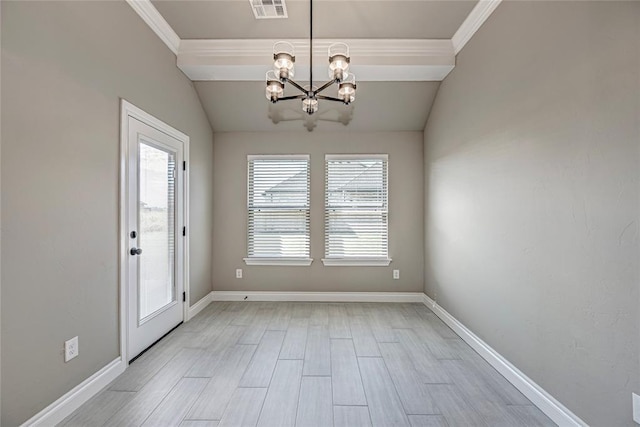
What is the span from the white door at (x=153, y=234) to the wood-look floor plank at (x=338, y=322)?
1733 mm

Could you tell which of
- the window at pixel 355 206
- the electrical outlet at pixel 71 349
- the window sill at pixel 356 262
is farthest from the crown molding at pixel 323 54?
the electrical outlet at pixel 71 349

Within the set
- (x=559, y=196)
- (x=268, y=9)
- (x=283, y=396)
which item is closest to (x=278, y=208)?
(x=268, y=9)

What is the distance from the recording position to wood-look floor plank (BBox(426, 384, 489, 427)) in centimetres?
177

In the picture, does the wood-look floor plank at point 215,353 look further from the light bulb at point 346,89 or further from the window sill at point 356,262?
the light bulb at point 346,89

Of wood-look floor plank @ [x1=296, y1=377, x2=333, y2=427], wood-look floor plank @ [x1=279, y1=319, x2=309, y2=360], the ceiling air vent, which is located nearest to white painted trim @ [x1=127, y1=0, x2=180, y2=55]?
the ceiling air vent

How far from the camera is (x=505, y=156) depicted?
229 cm

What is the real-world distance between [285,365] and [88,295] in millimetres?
1551

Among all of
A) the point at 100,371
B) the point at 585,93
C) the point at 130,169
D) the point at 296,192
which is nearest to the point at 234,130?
the point at 296,192

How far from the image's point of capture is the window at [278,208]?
13.9 feet

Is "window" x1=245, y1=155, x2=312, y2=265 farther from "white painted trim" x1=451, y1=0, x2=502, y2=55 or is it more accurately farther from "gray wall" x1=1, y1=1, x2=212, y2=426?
"white painted trim" x1=451, y1=0, x2=502, y2=55

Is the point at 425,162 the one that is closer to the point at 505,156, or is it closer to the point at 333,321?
the point at 505,156

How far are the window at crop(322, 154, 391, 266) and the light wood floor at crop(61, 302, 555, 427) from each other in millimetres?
1174

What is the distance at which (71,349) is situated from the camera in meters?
1.88

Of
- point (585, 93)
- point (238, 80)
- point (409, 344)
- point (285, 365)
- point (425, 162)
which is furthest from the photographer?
point (425, 162)
